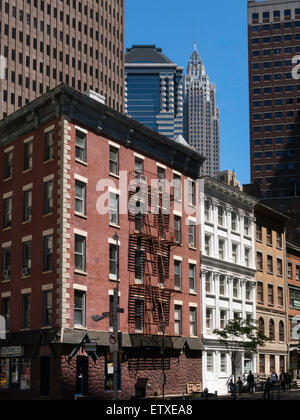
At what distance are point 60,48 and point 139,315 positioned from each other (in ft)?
292

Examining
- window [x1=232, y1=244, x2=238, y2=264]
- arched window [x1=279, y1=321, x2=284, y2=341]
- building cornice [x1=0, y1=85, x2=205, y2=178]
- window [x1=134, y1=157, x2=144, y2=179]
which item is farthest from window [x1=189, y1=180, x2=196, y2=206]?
arched window [x1=279, y1=321, x2=284, y2=341]

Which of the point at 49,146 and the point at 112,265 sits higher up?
the point at 49,146

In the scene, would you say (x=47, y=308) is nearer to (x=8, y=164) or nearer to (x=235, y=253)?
(x=8, y=164)

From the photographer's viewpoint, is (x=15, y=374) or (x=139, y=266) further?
(x=139, y=266)

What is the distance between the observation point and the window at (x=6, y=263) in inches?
1908

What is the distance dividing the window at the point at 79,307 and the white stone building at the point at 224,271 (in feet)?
49.4

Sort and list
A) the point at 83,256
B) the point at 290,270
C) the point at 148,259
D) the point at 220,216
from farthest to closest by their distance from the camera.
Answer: the point at 290,270, the point at 220,216, the point at 148,259, the point at 83,256

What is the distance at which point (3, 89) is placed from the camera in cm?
11638

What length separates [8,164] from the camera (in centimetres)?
5147

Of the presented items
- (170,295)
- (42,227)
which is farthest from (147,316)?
(42,227)

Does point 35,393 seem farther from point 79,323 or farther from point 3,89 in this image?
point 3,89

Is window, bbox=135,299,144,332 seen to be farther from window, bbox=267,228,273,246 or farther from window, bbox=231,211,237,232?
window, bbox=267,228,273,246

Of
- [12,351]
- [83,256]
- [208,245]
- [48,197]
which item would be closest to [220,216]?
[208,245]

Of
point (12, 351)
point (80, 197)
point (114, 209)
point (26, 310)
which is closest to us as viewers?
point (12, 351)
